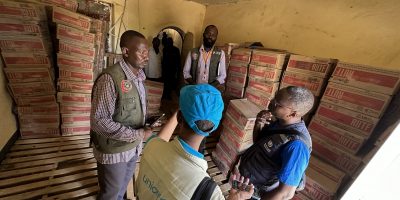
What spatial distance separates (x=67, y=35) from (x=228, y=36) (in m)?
3.32

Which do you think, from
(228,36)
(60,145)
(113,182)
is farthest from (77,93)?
(228,36)

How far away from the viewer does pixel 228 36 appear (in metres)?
4.86

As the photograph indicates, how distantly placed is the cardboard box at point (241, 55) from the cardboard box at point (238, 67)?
57mm

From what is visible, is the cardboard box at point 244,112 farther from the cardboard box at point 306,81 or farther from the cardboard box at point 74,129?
the cardboard box at point 74,129

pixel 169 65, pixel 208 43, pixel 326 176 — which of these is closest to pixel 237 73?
pixel 208 43

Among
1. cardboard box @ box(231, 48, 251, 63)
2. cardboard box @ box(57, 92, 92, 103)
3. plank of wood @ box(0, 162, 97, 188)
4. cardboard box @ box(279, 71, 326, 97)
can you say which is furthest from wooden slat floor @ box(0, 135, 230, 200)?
cardboard box @ box(231, 48, 251, 63)

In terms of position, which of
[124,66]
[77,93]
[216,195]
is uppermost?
[124,66]

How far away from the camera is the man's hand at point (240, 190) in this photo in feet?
3.82

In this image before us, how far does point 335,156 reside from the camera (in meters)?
2.31

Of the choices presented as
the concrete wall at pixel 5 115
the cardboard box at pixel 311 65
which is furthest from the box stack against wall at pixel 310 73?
the concrete wall at pixel 5 115

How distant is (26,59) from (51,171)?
1701 mm

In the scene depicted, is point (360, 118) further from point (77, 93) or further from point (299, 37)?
point (77, 93)

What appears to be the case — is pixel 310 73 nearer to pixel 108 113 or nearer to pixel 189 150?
A: pixel 189 150

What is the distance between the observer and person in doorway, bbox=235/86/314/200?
152 centimetres
